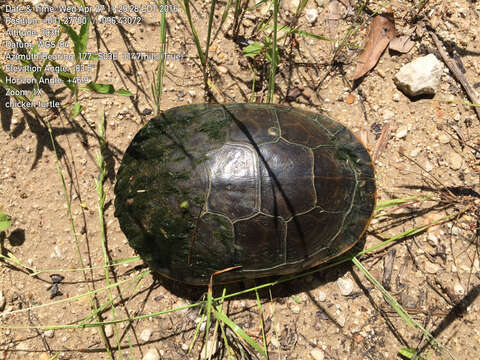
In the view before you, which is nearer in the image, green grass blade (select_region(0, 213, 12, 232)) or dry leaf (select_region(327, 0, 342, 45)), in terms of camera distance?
green grass blade (select_region(0, 213, 12, 232))

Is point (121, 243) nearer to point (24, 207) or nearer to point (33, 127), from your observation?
point (24, 207)

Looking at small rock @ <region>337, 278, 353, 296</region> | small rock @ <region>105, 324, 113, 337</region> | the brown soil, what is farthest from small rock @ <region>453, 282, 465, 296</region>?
small rock @ <region>105, 324, 113, 337</region>

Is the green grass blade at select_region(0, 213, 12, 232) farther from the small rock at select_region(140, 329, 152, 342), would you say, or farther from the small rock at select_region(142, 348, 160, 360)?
the small rock at select_region(142, 348, 160, 360)

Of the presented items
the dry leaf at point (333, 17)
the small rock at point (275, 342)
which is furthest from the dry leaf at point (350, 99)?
the small rock at point (275, 342)

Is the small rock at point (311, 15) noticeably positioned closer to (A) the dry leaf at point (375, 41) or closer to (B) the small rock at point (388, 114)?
(A) the dry leaf at point (375, 41)

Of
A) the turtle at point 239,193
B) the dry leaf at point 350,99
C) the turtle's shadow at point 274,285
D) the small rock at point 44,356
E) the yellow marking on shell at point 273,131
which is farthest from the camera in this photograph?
the dry leaf at point 350,99

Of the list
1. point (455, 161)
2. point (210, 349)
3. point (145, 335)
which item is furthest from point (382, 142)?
point (145, 335)

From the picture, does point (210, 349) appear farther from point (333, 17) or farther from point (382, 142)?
point (333, 17)
